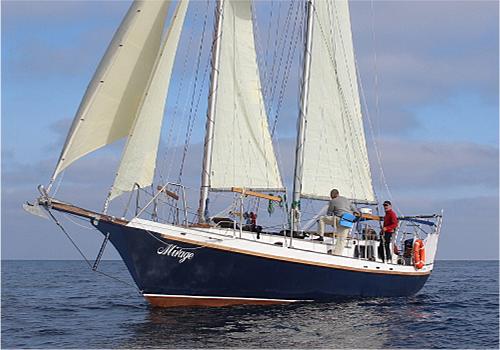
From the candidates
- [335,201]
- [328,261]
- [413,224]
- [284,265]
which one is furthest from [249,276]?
[413,224]

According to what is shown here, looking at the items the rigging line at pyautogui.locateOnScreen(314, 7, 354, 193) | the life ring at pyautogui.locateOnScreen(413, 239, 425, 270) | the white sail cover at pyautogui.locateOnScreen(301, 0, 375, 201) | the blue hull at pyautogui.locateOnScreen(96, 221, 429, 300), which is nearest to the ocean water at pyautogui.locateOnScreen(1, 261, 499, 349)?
the blue hull at pyautogui.locateOnScreen(96, 221, 429, 300)

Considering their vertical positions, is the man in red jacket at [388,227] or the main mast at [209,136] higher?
the main mast at [209,136]

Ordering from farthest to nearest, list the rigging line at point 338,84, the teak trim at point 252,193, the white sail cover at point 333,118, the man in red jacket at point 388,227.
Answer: the rigging line at point 338,84 < the white sail cover at point 333,118 < the man in red jacket at point 388,227 < the teak trim at point 252,193

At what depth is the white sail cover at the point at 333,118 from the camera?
32062mm

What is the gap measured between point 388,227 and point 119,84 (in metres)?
12.2

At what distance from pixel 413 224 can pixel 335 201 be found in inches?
260

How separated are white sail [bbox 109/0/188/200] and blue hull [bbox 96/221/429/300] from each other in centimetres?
165

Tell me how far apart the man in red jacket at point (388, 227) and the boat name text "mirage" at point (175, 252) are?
29.4ft

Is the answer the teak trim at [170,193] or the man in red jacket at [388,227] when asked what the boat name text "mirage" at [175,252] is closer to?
the teak trim at [170,193]

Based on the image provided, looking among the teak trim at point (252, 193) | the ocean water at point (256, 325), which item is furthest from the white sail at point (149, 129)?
the ocean water at point (256, 325)

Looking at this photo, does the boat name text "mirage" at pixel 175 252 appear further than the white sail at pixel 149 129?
Yes

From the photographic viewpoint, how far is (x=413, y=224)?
111 ft

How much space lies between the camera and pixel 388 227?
30.4 m

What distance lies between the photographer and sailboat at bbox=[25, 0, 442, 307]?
24797mm
